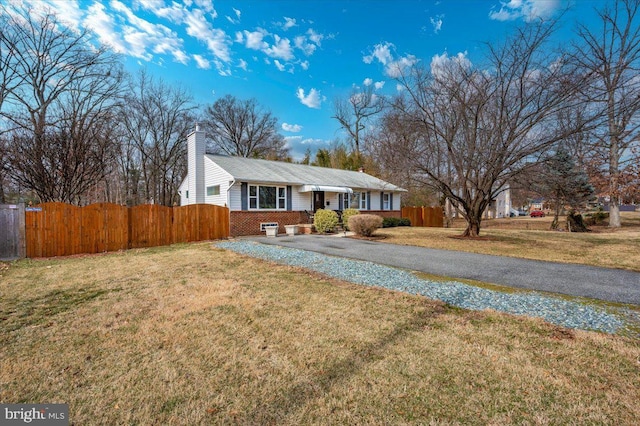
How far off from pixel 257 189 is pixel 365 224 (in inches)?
244

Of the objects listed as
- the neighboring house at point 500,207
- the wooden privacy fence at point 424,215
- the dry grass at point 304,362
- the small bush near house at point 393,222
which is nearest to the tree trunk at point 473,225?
the small bush near house at point 393,222

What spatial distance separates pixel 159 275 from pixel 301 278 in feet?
10.4

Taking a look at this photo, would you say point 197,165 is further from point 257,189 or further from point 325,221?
point 325,221

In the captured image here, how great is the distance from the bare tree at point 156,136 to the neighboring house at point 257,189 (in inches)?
443

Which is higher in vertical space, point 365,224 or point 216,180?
point 216,180

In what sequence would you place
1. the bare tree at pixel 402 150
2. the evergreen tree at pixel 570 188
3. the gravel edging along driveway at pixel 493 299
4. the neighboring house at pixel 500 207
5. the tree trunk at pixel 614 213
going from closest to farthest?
the gravel edging along driveway at pixel 493 299 → the bare tree at pixel 402 150 → the evergreen tree at pixel 570 188 → the tree trunk at pixel 614 213 → the neighboring house at pixel 500 207

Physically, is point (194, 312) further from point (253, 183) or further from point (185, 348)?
point (253, 183)

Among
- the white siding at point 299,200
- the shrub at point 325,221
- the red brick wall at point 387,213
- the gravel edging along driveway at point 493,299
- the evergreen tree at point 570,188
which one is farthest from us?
the red brick wall at point 387,213

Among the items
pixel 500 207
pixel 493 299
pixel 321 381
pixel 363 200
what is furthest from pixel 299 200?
pixel 500 207

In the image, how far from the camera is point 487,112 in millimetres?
11953

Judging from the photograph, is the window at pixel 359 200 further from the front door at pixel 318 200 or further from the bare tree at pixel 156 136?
the bare tree at pixel 156 136

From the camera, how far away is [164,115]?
2692 cm

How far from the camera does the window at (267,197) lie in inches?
585

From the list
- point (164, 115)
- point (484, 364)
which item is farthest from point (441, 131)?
point (164, 115)
